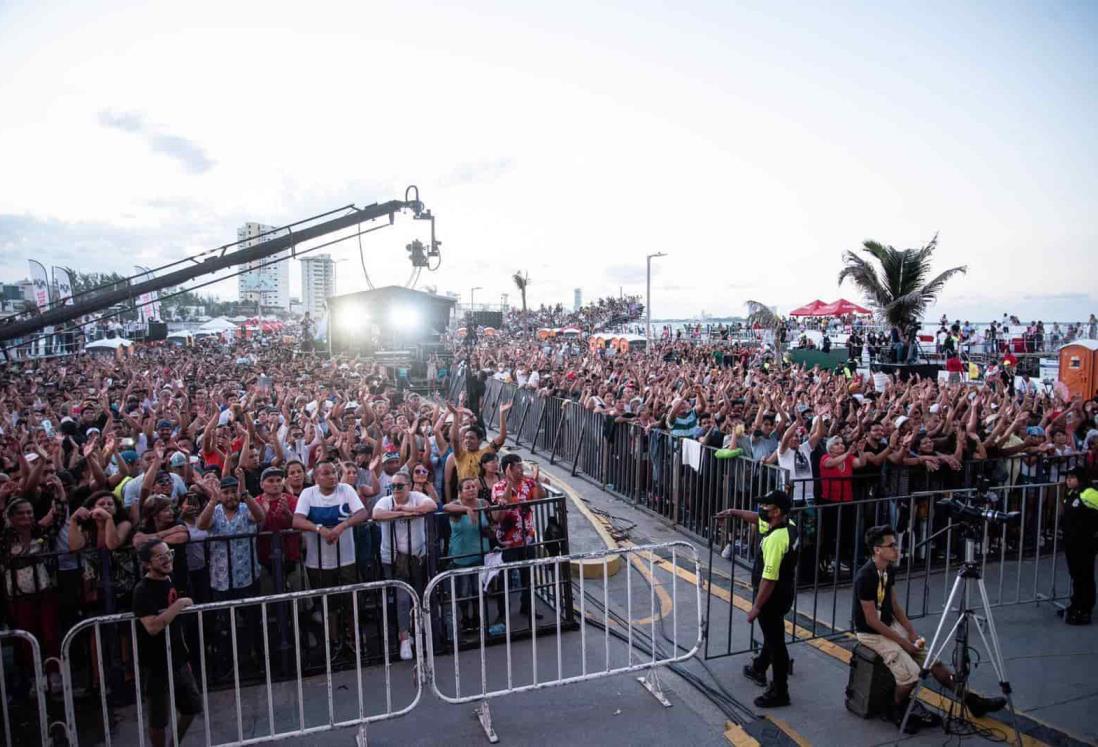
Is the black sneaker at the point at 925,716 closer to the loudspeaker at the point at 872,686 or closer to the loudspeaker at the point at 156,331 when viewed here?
the loudspeaker at the point at 872,686

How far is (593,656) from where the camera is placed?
590cm

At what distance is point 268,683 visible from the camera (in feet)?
14.5

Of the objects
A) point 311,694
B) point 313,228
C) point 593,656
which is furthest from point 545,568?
point 313,228

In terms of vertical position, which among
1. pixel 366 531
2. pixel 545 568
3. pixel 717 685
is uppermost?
pixel 366 531

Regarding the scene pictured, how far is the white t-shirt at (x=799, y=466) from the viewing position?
7793 millimetres

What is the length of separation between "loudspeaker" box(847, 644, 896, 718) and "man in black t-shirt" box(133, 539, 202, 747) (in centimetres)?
458

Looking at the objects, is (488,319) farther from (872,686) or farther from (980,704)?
(980,704)

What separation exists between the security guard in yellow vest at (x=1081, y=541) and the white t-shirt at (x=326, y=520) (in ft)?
22.0

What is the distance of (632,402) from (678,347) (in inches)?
770

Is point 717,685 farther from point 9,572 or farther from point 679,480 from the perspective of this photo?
point 9,572

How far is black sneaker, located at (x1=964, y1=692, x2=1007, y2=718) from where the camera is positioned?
4855 millimetres

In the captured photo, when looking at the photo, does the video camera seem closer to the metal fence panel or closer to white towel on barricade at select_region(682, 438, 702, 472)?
the metal fence panel

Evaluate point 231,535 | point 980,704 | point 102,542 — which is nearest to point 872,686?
point 980,704

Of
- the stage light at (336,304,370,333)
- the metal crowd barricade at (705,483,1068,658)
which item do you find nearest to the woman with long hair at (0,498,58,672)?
the metal crowd barricade at (705,483,1068,658)
